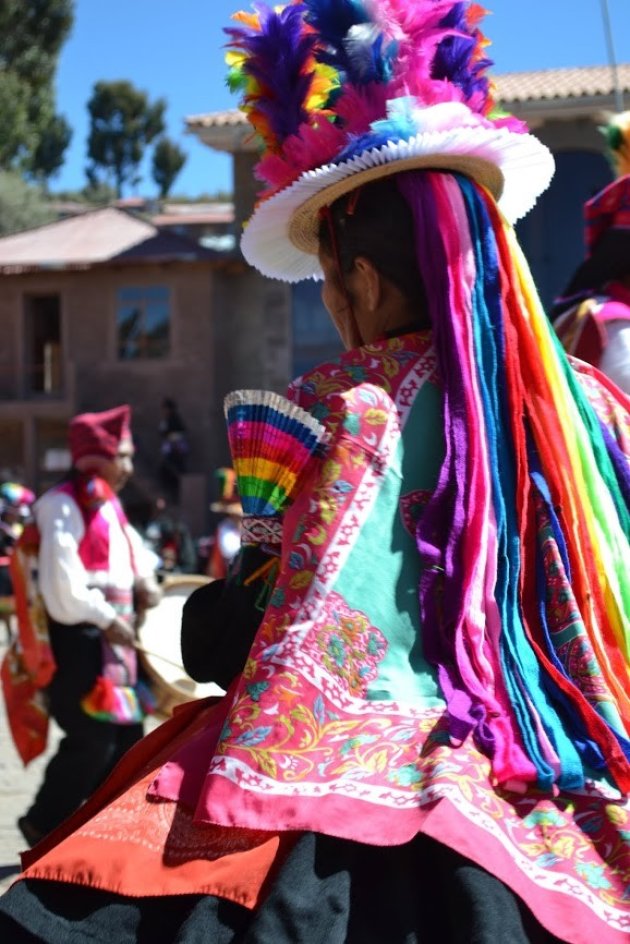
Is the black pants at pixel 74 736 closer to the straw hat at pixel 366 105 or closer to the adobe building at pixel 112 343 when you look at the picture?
the straw hat at pixel 366 105

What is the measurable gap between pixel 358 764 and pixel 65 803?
4.17 meters

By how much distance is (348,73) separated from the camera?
7.59 feet

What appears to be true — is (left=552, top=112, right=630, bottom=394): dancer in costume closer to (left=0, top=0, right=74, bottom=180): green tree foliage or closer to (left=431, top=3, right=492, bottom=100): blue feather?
(left=431, top=3, right=492, bottom=100): blue feather

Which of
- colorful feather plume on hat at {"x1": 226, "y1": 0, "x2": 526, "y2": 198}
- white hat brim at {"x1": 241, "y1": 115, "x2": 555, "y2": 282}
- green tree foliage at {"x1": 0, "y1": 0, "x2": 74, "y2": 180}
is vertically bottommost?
white hat brim at {"x1": 241, "y1": 115, "x2": 555, "y2": 282}

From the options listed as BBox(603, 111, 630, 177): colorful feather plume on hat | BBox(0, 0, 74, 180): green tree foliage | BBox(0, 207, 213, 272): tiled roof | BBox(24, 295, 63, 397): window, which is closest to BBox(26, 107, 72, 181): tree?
BBox(0, 0, 74, 180): green tree foliage

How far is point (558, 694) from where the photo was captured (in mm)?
1943

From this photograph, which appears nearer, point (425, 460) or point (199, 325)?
point (425, 460)

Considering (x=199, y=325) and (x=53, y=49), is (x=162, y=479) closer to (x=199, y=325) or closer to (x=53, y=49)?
(x=199, y=325)

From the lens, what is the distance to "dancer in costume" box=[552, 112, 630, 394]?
320 centimetres

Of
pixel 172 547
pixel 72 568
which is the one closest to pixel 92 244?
pixel 172 547

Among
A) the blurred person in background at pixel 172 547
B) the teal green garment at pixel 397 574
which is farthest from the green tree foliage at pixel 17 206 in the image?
the teal green garment at pixel 397 574

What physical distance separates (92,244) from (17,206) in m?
12.4

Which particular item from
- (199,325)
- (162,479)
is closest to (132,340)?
(199,325)

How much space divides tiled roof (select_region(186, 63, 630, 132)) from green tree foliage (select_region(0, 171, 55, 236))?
17.2m
